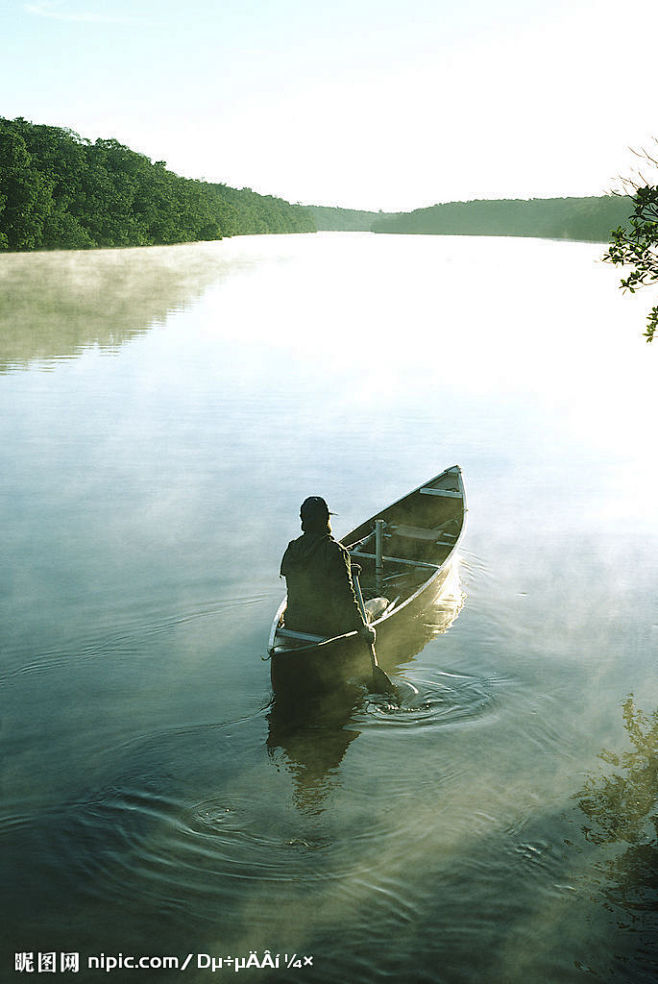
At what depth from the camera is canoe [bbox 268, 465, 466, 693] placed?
365 inches

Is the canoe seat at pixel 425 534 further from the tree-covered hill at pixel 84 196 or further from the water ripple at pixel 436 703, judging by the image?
the tree-covered hill at pixel 84 196

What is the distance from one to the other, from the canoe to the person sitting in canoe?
136mm

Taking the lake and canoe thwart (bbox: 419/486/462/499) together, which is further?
canoe thwart (bbox: 419/486/462/499)

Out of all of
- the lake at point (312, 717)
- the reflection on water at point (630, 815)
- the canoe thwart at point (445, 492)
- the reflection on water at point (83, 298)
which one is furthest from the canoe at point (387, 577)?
the reflection on water at point (83, 298)

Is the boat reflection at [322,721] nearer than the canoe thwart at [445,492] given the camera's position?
Yes

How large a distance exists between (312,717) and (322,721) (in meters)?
0.11

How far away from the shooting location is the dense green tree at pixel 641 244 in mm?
8789

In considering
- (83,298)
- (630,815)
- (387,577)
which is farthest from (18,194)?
(630,815)

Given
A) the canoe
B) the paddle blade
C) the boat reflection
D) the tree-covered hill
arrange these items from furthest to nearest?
1. the tree-covered hill
2. the paddle blade
3. the canoe
4. the boat reflection

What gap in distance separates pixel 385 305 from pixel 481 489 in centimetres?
4137

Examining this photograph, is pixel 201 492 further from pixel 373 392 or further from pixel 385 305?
pixel 385 305

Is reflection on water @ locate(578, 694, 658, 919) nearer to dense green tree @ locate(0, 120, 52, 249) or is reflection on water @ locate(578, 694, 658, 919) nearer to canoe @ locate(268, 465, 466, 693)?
canoe @ locate(268, 465, 466, 693)

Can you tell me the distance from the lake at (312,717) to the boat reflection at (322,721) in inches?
1.6

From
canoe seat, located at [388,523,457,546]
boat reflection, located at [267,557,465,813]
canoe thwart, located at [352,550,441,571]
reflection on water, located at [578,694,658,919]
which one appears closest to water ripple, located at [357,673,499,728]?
boat reflection, located at [267,557,465,813]
